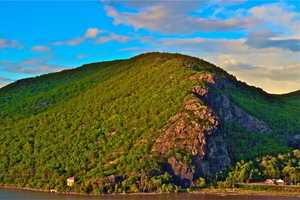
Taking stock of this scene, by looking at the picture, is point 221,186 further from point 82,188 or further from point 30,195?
point 30,195

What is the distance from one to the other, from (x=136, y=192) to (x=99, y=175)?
41.8 feet

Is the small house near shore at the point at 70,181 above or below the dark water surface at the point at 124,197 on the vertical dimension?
above

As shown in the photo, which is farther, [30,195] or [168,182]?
[168,182]

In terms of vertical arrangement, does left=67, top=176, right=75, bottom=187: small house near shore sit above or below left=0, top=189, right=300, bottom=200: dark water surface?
above

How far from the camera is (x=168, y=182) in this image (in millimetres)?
197125

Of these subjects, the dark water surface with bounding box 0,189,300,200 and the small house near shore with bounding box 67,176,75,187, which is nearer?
the dark water surface with bounding box 0,189,300,200

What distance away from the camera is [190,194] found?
18700cm

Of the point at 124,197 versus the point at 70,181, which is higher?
the point at 70,181

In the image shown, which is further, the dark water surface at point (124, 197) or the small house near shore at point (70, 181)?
the small house near shore at point (70, 181)

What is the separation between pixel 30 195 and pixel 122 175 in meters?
28.1

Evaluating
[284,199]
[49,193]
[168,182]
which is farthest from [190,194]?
[49,193]

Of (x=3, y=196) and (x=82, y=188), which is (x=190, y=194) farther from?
(x=3, y=196)

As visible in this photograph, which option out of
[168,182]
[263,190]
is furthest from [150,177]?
[263,190]

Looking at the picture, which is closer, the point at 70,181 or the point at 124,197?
the point at 124,197
